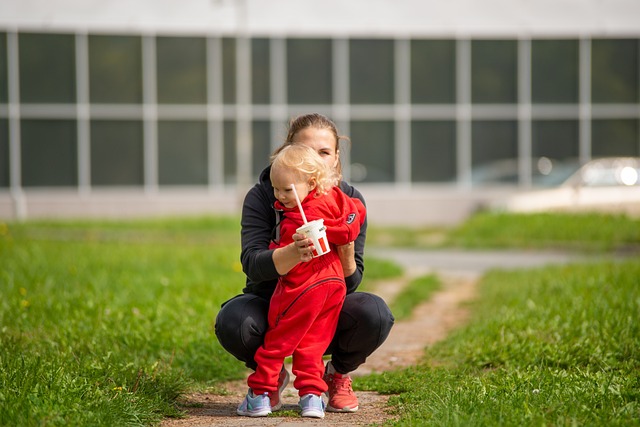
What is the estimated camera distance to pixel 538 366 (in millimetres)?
6156

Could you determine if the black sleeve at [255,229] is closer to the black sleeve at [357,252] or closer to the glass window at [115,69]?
the black sleeve at [357,252]

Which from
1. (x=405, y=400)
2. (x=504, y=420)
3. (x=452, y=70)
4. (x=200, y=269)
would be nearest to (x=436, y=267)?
(x=200, y=269)

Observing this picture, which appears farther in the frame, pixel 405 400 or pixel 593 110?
pixel 593 110

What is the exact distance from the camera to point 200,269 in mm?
11125

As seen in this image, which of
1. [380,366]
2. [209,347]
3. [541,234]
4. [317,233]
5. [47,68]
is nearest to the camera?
[317,233]

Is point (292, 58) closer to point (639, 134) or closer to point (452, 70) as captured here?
point (452, 70)

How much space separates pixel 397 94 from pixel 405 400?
65.6 ft

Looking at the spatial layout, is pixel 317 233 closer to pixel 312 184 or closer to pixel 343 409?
pixel 312 184

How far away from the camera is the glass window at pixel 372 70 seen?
984 inches

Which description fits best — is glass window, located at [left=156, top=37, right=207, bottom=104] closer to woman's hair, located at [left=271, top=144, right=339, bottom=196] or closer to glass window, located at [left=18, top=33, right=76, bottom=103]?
glass window, located at [left=18, top=33, right=76, bottom=103]

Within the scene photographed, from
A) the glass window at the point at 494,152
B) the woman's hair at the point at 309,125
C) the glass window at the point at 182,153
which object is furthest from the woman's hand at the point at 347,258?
the glass window at the point at 494,152

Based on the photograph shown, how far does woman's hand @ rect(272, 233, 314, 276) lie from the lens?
15.6 ft

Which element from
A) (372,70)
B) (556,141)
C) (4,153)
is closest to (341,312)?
(4,153)

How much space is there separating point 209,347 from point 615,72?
20525mm
